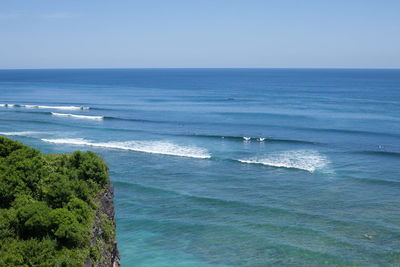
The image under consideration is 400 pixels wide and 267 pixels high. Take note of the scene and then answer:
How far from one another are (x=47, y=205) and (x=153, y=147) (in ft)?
119

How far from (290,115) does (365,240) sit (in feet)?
172

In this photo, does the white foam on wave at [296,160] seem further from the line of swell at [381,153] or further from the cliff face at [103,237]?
the cliff face at [103,237]

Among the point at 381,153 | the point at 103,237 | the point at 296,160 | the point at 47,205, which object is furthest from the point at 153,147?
the point at 47,205

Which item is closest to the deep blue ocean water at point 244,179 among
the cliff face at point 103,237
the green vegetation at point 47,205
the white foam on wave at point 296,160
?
the white foam on wave at point 296,160

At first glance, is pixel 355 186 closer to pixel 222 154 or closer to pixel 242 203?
pixel 242 203

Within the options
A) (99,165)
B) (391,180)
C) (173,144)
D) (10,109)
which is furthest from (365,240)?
(10,109)

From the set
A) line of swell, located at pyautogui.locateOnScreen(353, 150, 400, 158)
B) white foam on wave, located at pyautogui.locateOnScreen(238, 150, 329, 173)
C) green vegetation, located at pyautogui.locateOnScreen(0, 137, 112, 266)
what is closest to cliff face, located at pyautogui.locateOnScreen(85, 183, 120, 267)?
green vegetation, located at pyautogui.locateOnScreen(0, 137, 112, 266)

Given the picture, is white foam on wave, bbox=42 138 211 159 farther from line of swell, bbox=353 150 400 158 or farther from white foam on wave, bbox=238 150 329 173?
line of swell, bbox=353 150 400 158

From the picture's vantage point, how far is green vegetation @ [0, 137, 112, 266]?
14.2 meters

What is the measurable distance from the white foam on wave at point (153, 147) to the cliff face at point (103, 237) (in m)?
28.7

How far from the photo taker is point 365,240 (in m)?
27.6

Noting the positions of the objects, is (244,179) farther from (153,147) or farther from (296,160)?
(153,147)

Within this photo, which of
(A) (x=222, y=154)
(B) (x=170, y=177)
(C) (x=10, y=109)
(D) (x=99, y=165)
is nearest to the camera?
(D) (x=99, y=165)

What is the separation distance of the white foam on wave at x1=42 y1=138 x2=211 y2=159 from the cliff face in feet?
94.3
